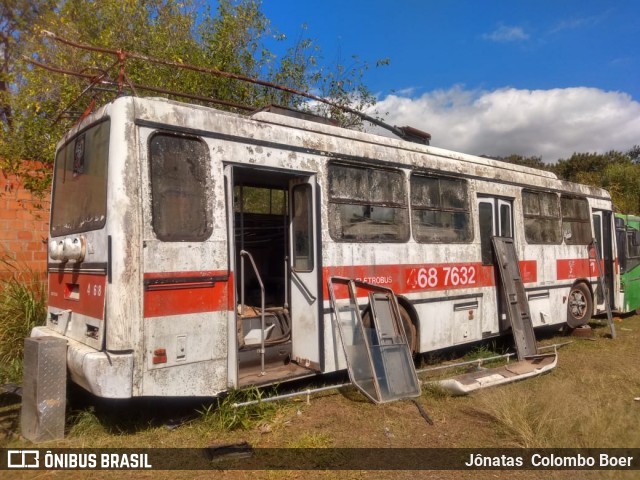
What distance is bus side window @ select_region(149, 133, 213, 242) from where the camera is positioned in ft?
14.9

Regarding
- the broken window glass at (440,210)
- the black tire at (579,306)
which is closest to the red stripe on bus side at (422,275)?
the broken window glass at (440,210)

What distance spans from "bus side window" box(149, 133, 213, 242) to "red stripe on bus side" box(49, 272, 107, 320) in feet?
2.37

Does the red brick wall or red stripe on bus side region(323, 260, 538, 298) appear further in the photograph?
the red brick wall

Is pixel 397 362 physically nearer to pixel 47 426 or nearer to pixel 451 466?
pixel 451 466

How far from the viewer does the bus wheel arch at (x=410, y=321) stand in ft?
21.5

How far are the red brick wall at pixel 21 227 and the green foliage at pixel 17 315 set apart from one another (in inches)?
30.9

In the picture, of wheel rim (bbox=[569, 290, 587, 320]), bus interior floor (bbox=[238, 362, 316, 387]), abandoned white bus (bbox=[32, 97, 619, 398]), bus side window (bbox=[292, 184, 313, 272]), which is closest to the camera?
abandoned white bus (bbox=[32, 97, 619, 398])

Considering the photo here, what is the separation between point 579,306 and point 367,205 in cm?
599

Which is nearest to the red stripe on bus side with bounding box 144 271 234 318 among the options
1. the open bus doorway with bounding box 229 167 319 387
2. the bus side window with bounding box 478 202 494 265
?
the open bus doorway with bounding box 229 167 319 387

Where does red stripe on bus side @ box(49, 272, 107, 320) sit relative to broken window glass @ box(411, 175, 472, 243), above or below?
below

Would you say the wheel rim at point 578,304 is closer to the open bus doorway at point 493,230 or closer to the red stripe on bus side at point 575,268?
the red stripe on bus side at point 575,268

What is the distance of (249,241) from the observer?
23.4ft

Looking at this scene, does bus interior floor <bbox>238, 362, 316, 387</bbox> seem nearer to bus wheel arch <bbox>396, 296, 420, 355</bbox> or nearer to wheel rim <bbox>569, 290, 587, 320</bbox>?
bus wheel arch <bbox>396, 296, 420, 355</bbox>

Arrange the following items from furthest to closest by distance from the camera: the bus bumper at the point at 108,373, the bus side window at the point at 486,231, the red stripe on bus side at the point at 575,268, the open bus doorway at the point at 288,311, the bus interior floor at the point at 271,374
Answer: the red stripe on bus side at the point at 575,268, the bus side window at the point at 486,231, the open bus doorway at the point at 288,311, the bus interior floor at the point at 271,374, the bus bumper at the point at 108,373
